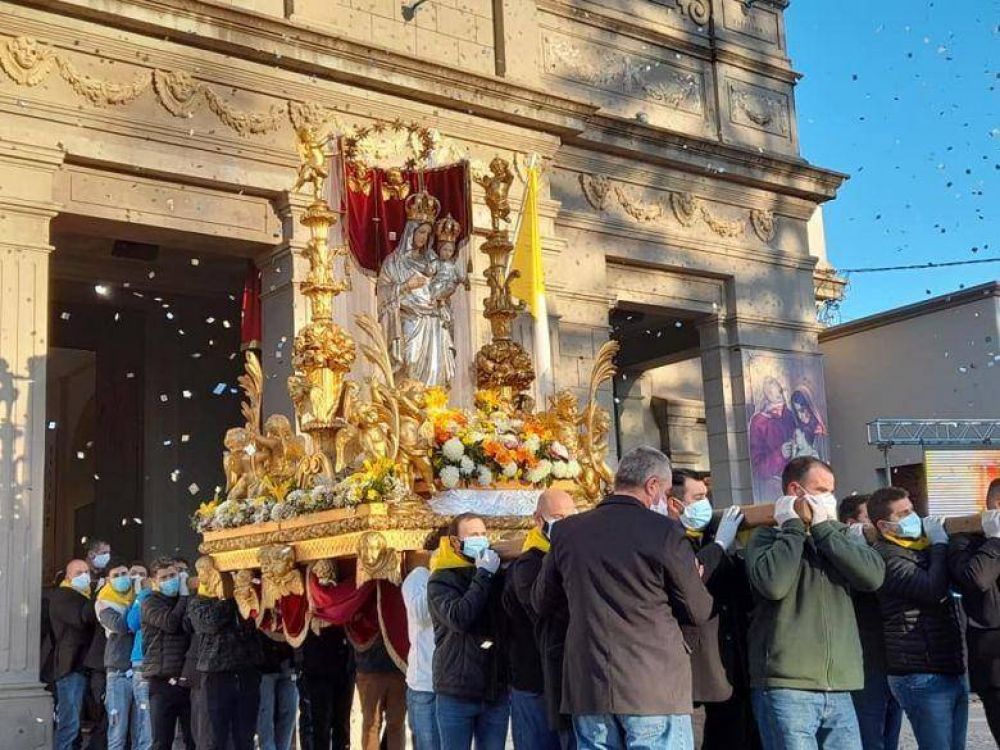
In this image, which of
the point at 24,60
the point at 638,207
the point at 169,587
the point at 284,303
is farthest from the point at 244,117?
the point at 638,207

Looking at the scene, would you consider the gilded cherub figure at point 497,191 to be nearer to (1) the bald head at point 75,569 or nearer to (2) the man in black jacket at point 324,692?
(2) the man in black jacket at point 324,692

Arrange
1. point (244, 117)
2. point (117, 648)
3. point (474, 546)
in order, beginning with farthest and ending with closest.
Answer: point (244, 117) < point (117, 648) < point (474, 546)

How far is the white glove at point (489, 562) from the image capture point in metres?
5.66

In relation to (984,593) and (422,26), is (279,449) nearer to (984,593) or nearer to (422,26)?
(984,593)

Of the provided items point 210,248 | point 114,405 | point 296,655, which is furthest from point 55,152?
point 114,405

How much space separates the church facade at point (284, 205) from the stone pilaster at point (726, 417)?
1.3 inches

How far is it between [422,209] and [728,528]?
5.77 m

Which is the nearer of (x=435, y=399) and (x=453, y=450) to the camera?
(x=453, y=450)

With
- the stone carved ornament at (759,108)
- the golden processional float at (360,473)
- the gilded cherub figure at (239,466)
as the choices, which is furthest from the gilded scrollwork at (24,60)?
the stone carved ornament at (759,108)

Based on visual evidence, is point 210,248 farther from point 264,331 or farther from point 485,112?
point 485,112

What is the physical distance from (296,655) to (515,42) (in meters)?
A: 8.64

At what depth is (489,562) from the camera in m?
5.68

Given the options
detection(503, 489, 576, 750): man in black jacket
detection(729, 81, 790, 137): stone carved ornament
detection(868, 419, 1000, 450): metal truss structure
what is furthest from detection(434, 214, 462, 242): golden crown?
detection(729, 81, 790, 137): stone carved ornament

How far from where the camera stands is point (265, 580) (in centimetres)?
792
